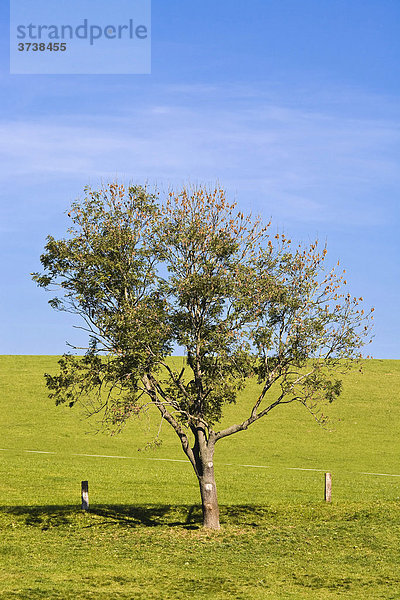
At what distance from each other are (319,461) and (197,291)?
37855 millimetres

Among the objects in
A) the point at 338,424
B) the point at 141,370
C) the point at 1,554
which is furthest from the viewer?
the point at 338,424

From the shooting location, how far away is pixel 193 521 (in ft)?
103

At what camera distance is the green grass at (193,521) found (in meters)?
21.6

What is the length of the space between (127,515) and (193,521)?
3.74m

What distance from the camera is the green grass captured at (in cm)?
2161

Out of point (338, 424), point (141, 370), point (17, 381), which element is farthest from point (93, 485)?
point (17, 381)

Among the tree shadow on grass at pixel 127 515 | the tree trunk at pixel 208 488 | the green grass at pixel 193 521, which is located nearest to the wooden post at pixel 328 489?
the green grass at pixel 193 521

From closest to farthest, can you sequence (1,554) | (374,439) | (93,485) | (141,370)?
(1,554)
(141,370)
(93,485)
(374,439)

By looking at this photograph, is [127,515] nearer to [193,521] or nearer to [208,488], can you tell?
[193,521]

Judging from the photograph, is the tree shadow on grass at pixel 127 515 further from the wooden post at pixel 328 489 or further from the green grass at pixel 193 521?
the wooden post at pixel 328 489

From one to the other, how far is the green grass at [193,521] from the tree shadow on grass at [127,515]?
90mm

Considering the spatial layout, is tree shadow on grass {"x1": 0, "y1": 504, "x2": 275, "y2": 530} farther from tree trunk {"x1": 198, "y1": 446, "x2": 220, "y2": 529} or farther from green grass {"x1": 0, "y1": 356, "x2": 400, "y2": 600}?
tree trunk {"x1": 198, "y1": 446, "x2": 220, "y2": 529}

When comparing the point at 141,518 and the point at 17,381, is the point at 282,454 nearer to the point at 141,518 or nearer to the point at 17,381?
the point at 141,518

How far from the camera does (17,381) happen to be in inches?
3610
